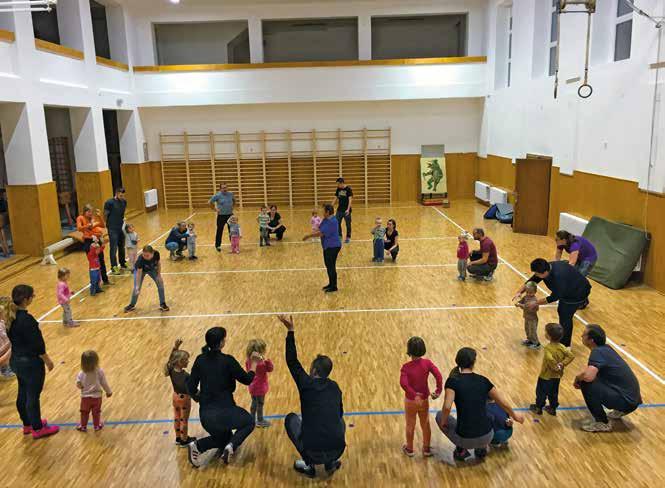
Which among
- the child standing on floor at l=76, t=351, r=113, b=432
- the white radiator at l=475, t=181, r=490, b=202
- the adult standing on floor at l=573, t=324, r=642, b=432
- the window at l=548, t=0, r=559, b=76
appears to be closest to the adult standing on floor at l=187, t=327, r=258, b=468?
the child standing on floor at l=76, t=351, r=113, b=432

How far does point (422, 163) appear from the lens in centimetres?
2258

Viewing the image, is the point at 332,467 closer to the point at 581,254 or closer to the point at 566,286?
the point at 566,286

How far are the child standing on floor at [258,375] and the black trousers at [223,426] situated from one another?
370mm

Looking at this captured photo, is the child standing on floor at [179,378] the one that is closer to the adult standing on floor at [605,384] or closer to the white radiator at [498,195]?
the adult standing on floor at [605,384]

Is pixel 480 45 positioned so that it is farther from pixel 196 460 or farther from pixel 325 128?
pixel 196 460

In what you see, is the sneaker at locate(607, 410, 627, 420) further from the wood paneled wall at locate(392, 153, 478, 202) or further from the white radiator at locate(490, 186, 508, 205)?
the wood paneled wall at locate(392, 153, 478, 202)

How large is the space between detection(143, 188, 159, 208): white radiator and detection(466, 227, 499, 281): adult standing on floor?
14.3m

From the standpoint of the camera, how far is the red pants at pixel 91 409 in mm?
6090

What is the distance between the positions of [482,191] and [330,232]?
12.2 m

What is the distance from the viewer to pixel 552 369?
5988 mm

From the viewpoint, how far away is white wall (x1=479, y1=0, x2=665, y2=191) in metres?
10.8

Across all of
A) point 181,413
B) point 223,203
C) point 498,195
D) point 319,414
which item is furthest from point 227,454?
point 498,195

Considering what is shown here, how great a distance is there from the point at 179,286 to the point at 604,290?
825cm

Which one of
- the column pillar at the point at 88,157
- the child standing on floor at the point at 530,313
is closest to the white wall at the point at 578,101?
the child standing on floor at the point at 530,313
